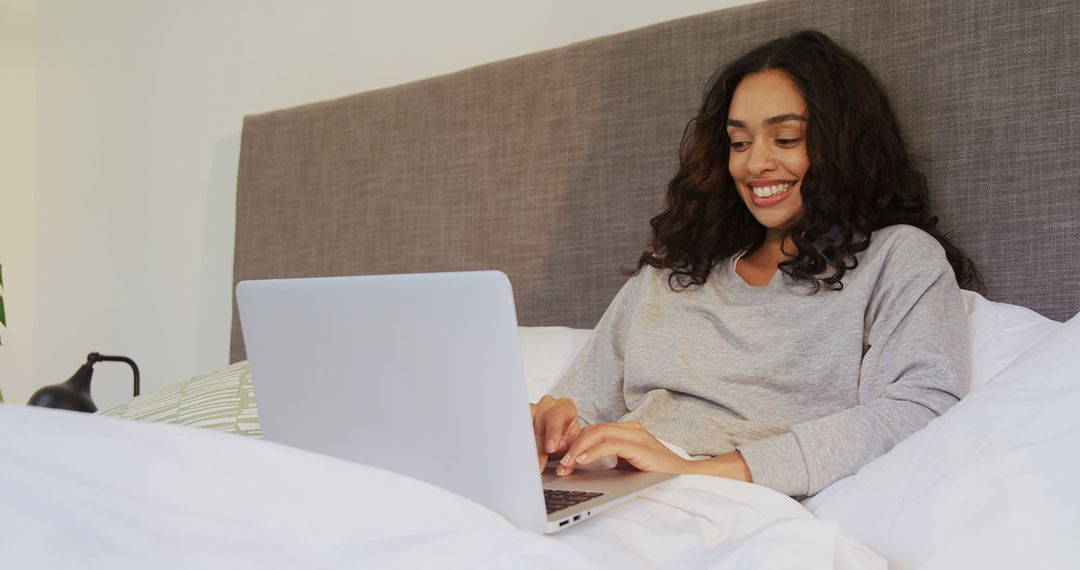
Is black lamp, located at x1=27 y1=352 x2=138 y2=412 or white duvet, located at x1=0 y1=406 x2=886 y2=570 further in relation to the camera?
black lamp, located at x1=27 y1=352 x2=138 y2=412

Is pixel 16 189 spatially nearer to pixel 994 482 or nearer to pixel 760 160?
pixel 760 160

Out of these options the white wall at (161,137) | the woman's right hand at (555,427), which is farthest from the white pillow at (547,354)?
the white wall at (161,137)

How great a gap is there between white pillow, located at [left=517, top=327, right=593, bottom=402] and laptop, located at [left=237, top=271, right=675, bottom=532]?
0.54 meters

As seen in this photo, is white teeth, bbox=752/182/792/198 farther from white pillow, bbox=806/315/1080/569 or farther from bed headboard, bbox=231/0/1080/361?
white pillow, bbox=806/315/1080/569

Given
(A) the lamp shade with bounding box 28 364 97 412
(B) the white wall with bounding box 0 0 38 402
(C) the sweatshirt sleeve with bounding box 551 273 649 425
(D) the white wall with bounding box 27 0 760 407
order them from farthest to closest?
(B) the white wall with bounding box 0 0 38 402 < (D) the white wall with bounding box 27 0 760 407 < (A) the lamp shade with bounding box 28 364 97 412 < (C) the sweatshirt sleeve with bounding box 551 273 649 425

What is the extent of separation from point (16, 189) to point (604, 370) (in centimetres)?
222

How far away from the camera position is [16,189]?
2.96 meters

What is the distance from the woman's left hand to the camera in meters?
1.01

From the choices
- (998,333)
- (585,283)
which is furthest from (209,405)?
(998,333)

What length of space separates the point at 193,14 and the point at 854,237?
2.02 m

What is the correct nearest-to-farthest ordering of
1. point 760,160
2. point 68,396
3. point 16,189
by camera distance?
point 760,160 < point 68,396 < point 16,189

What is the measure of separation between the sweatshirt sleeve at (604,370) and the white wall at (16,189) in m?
2.13

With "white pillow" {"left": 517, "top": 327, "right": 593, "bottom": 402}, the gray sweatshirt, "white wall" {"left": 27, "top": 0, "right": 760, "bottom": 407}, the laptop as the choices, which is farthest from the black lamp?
the laptop

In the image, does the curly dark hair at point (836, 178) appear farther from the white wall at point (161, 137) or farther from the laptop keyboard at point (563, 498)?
the white wall at point (161, 137)
